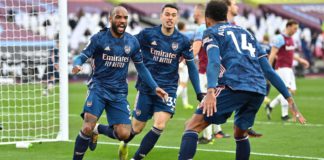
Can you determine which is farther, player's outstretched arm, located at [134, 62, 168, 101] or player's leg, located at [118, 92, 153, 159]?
player's leg, located at [118, 92, 153, 159]

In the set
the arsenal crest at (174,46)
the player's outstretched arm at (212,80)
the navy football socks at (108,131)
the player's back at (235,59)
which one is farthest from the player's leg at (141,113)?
the player's outstretched arm at (212,80)

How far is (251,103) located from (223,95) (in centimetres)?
44

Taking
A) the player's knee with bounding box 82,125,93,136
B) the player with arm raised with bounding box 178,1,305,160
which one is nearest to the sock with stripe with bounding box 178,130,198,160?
the player with arm raised with bounding box 178,1,305,160

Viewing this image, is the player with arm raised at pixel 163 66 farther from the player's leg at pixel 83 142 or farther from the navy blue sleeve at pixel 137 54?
the player's leg at pixel 83 142

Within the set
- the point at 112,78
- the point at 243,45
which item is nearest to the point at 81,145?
the point at 112,78

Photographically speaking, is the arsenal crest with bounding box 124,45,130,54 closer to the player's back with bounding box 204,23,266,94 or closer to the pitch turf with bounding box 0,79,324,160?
the player's back with bounding box 204,23,266,94

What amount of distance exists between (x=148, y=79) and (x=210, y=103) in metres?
1.95

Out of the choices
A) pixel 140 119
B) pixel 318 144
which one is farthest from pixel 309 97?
pixel 140 119

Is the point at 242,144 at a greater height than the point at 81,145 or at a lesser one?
greater

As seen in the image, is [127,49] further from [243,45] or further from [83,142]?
[243,45]

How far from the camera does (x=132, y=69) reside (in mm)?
35688

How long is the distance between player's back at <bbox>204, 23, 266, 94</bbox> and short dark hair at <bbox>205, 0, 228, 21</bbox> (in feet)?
0.30

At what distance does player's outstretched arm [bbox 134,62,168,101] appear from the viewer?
34.5ft

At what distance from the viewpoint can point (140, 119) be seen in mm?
11398
